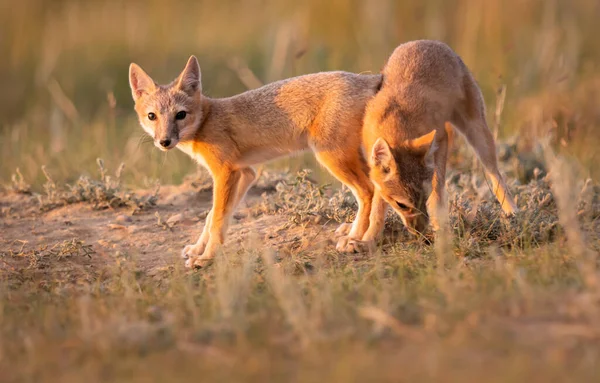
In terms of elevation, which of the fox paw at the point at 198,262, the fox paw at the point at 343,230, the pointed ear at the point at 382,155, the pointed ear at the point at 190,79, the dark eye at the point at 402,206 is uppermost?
the pointed ear at the point at 190,79

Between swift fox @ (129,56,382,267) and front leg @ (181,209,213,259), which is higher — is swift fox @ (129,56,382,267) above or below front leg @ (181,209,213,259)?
above

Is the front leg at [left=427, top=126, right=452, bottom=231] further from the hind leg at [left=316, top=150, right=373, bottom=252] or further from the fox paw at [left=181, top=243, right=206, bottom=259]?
the fox paw at [left=181, top=243, right=206, bottom=259]

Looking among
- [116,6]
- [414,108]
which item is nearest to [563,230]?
[414,108]

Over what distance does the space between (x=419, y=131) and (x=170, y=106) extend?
1.97m

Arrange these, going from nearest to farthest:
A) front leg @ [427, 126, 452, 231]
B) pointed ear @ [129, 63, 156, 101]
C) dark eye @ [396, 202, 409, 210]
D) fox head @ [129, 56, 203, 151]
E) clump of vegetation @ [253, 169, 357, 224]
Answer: dark eye @ [396, 202, 409, 210] < front leg @ [427, 126, 452, 231] < fox head @ [129, 56, 203, 151] < clump of vegetation @ [253, 169, 357, 224] < pointed ear @ [129, 63, 156, 101]

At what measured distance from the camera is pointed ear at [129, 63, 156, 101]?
632cm

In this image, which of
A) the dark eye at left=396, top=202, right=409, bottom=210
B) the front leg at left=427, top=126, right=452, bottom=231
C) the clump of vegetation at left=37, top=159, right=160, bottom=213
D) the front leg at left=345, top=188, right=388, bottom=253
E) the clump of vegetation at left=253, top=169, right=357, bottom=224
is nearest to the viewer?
the dark eye at left=396, top=202, right=409, bottom=210

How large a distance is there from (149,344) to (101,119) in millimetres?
7717

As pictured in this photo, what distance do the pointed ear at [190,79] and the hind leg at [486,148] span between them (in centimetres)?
218

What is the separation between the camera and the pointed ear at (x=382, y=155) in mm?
5359

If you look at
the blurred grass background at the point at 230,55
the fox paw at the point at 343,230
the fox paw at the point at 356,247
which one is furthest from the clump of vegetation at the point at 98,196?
the fox paw at the point at 356,247

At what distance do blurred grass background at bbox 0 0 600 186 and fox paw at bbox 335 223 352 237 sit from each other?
259cm

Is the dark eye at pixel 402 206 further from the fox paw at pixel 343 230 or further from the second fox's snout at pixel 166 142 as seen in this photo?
the second fox's snout at pixel 166 142

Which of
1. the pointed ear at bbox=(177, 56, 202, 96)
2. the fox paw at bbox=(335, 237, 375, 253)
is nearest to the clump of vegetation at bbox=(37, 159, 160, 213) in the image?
the pointed ear at bbox=(177, 56, 202, 96)
